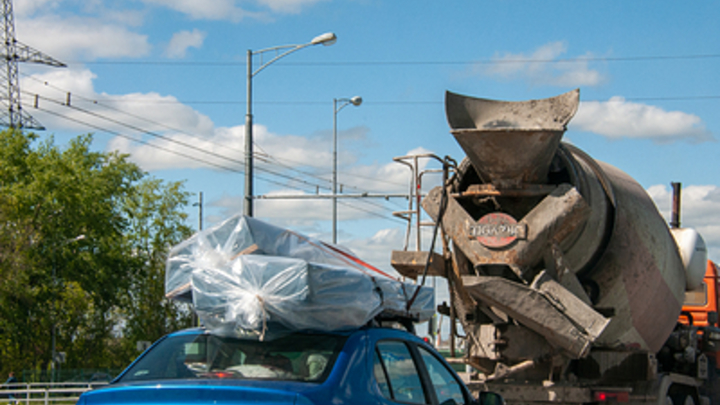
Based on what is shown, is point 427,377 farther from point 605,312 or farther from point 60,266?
point 60,266

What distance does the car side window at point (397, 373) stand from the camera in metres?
4.66

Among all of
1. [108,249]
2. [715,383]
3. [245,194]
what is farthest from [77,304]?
[715,383]

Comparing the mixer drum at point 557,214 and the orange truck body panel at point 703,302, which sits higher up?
the mixer drum at point 557,214

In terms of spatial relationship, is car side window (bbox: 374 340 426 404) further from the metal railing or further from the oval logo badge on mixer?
the metal railing

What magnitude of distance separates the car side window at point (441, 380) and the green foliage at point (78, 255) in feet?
103

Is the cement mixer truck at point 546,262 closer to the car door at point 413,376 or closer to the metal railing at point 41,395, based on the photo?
the car door at point 413,376

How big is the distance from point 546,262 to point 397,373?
362 cm

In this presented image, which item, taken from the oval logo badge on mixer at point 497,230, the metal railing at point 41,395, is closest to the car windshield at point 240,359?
the oval logo badge on mixer at point 497,230

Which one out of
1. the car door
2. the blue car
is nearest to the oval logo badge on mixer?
the car door

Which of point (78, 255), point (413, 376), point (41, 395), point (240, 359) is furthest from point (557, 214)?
point (78, 255)

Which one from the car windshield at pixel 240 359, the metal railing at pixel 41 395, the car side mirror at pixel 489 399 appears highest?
the car windshield at pixel 240 359

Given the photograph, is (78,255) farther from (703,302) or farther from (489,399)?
(489,399)

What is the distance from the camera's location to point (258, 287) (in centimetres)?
Result: 450

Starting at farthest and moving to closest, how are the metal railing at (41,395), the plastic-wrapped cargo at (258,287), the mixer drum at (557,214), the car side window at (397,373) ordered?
the metal railing at (41,395) → the mixer drum at (557,214) → the car side window at (397,373) → the plastic-wrapped cargo at (258,287)
